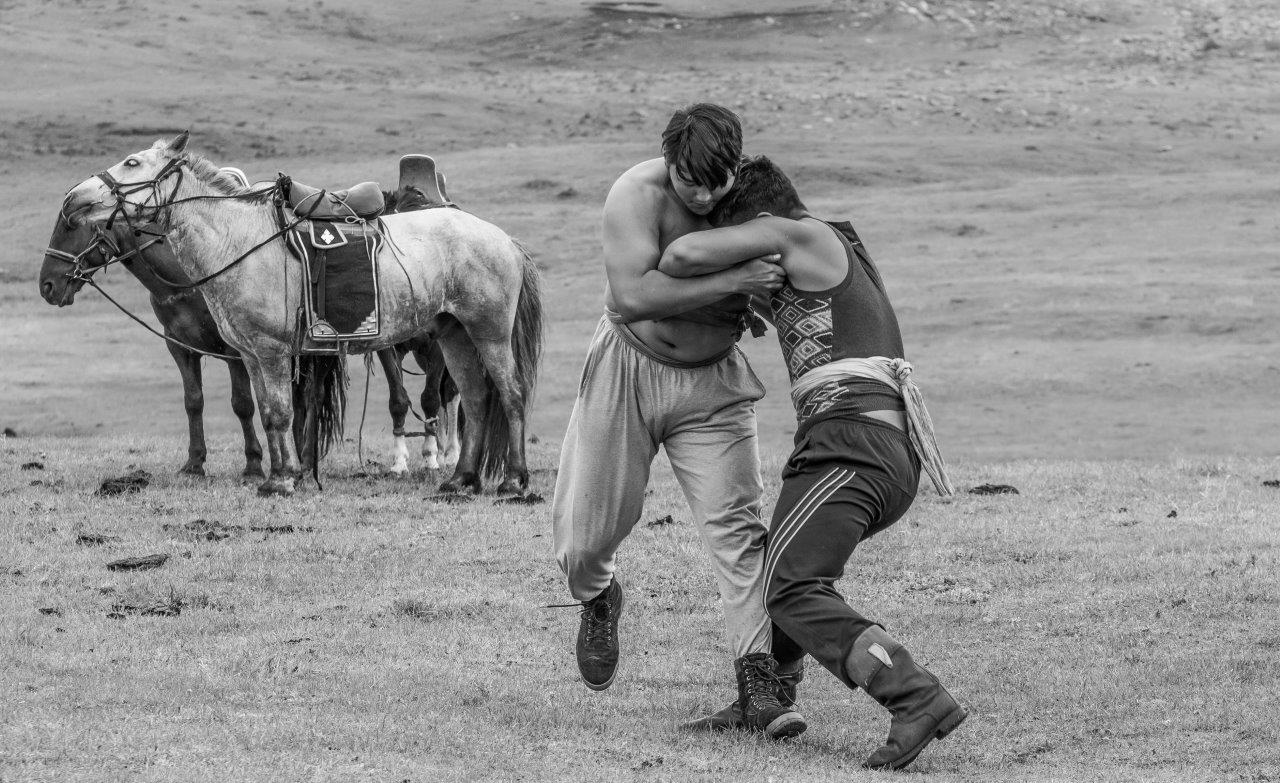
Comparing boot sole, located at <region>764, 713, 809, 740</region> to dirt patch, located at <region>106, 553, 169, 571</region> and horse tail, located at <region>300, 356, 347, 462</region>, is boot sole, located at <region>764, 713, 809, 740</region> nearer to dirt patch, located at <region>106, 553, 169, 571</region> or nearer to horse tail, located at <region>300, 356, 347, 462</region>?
dirt patch, located at <region>106, 553, 169, 571</region>

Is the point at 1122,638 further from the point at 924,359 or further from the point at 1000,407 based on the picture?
the point at 924,359

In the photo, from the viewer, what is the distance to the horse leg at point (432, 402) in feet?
42.2

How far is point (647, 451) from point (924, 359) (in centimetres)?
1627

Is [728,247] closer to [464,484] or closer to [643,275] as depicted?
[643,275]

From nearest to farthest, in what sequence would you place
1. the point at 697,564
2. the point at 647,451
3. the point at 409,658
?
the point at 647,451
the point at 409,658
the point at 697,564

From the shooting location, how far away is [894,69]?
165ft

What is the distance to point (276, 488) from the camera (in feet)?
36.8

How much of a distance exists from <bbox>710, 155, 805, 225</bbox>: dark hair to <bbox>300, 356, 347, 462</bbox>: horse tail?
687 cm

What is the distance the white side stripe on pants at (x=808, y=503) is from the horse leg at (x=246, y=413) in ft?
23.4

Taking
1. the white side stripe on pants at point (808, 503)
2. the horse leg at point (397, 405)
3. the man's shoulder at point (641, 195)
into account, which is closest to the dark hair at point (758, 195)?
the man's shoulder at point (641, 195)

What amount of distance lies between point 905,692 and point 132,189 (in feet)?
24.6

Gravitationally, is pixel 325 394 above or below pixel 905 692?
below

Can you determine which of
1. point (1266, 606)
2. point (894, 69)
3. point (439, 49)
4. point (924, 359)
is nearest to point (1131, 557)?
point (1266, 606)

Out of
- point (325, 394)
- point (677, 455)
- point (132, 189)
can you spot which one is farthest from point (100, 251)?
point (677, 455)
